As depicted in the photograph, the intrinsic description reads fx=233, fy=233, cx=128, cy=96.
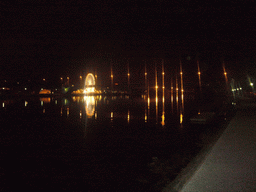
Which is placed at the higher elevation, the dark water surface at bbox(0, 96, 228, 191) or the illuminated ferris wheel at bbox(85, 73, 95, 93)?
the illuminated ferris wheel at bbox(85, 73, 95, 93)

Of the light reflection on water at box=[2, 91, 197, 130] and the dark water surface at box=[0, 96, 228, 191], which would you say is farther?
the light reflection on water at box=[2, 91, 197, 130]

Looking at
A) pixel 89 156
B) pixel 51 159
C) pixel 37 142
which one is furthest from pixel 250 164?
pixel 37 142

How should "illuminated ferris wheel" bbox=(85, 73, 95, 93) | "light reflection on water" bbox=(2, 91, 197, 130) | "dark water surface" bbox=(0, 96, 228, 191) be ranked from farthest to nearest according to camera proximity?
"illuminated ferris wheel" bbox=(85, 73, 95, 93) → "light reflection on water" bbox=(2, 91, 197, 130) → "dark water surface" bbox=(0, 96, 228, 191)

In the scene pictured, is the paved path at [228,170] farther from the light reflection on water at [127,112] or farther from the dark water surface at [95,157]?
the light reflection on water at [127,112]

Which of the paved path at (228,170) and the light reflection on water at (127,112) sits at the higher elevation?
the light reflection on water at (127,112)

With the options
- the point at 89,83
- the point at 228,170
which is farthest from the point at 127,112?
the point at 89,83

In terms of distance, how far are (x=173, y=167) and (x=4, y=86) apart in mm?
107755

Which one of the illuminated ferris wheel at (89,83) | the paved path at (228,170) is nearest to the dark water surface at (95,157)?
the paved path at (228,170)

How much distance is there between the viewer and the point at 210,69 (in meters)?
36.1

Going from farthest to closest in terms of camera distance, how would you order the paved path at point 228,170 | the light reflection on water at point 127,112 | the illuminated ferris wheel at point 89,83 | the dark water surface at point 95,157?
the illuminated ferris wheel at point 89,83 < the light reflection on water at point 127,112 < the dark water surface at point 95,157 < the paved path at point 228,170

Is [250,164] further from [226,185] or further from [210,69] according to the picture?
[210,69]

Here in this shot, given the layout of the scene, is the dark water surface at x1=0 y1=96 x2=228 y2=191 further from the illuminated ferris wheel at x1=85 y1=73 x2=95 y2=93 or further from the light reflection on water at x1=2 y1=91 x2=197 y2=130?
the illuminated ferris wheel at x1=85 y1=73 x2=95 y2=93

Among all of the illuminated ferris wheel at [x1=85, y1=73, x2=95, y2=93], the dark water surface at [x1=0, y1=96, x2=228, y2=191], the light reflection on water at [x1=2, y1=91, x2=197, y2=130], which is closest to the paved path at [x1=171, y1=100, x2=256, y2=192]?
the dark water surface at [x1=0, y1=96, x2=228, y2=191]

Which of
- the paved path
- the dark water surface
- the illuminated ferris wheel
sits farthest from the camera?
the illuminated ferris wheel
